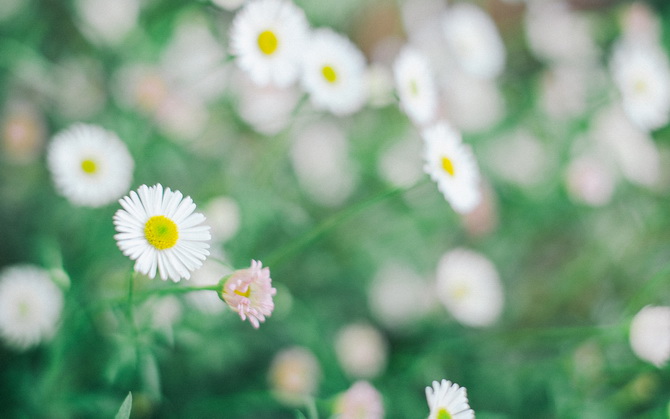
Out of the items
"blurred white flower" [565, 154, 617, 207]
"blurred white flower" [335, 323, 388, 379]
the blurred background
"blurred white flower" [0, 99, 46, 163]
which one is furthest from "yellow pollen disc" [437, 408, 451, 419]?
"blurred white flower" [0, 99, 46, 163]

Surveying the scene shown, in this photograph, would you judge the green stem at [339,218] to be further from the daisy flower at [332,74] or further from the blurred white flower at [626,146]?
the blurred white flower at [626,146]

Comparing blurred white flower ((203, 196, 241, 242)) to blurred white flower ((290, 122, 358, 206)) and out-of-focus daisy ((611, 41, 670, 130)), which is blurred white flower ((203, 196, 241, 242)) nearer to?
blurred white flower ((290, 122, 358, 206))

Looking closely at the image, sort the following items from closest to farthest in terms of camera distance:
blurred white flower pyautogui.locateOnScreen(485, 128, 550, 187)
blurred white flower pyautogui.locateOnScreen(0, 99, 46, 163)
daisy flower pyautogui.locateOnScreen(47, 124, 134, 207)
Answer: daisy flower pyautogui.locateOnScreen(47, 124, 134, 207) < blurred white flower pyautogui.locateOnScreen(0, 99, 46, 163) < blurred white flower pyautogui.locateOnScreen(485, 128, 550, 187)

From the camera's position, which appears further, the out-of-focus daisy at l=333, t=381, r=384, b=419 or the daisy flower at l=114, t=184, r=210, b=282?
the out-of-focus daisy at l=333, t=381, r=384, b=419

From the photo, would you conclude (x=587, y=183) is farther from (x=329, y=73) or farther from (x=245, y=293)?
(x=245, y=293)

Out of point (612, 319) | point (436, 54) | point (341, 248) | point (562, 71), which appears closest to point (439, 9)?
point (436, 54)

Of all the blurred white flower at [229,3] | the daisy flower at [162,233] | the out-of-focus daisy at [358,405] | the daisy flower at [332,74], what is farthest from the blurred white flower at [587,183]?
the daisy flower at [162,233]

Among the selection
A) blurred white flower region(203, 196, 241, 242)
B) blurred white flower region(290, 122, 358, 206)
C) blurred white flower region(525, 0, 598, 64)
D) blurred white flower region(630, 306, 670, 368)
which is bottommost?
blurred white flower region(630, 306, 670, 368)

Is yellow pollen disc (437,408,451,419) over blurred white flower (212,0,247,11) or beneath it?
beneath

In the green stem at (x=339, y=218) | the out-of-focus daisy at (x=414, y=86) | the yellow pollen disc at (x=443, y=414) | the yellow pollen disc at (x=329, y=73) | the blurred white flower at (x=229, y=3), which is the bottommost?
the yellow pollen disc at (x=443, y=414)
